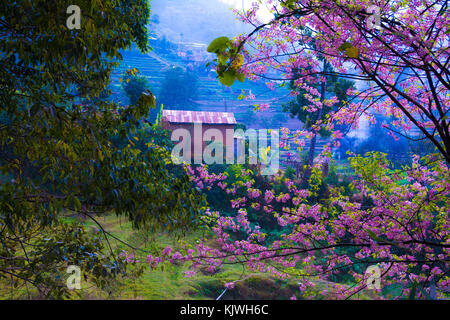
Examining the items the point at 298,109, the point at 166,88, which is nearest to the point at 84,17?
the point at 298,109

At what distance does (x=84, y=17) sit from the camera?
4.24ft

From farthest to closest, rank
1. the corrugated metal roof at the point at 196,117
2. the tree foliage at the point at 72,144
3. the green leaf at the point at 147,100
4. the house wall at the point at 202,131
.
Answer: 1. the corrugated metal roof at the point at 196,117
2. the house wall at the point at 202,131
3. the green leaf at the point at 147,100
4. the tree foliage at the point at 72,144

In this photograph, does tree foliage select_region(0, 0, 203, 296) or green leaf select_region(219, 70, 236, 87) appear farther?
tree foliage select_region(0, 0, 203, 296)

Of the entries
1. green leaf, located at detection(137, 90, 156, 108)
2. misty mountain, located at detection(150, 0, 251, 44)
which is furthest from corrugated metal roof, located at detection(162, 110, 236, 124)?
misty mountain, located at detection(150, 0, 251, 44)

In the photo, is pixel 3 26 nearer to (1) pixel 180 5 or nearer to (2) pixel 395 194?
(2) pixel 395 194

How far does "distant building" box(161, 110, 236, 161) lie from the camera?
7.23 metres

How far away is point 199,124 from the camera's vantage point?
7504 millimetres

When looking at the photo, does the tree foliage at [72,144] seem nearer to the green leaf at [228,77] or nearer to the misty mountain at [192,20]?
the green leaf at [228,77]

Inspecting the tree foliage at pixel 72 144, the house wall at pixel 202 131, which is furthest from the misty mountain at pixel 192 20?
the tree foliage at pixel 72 144

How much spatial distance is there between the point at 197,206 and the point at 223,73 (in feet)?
4.14

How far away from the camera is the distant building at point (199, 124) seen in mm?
7227

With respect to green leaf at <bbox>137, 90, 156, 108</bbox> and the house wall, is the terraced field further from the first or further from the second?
green leaf at <bbox>137, 90, 156, 108</bbox>

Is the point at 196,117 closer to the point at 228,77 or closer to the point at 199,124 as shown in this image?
the point at 199,124
